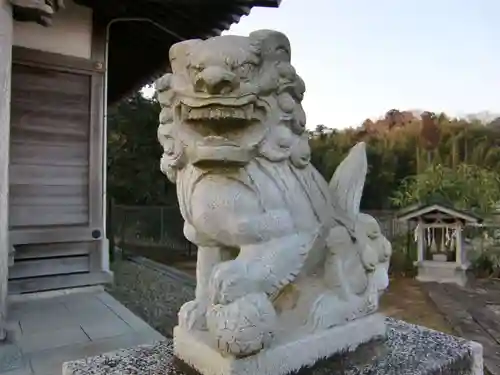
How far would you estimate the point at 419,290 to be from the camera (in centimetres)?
630

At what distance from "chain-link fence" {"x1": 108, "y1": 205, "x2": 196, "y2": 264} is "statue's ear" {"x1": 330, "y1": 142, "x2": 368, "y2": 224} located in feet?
25.6

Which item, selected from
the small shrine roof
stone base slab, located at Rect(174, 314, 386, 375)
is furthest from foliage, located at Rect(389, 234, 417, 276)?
stone base slab, located at Rect(174, 314, 386, 375)

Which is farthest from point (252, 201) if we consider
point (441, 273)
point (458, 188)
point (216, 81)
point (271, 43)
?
point (458, 188)

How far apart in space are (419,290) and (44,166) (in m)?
5.24

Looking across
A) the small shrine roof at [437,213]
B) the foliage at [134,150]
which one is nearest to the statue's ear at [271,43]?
the small shrine roof at [437,213]

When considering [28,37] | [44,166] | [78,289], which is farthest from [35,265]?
[28,37]

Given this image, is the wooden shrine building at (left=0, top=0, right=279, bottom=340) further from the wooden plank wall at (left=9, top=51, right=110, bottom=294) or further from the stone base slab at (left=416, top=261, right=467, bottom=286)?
the stone base slab at (left=416, top=261, right=467, bottom=286)

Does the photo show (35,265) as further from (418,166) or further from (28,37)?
(418,166)

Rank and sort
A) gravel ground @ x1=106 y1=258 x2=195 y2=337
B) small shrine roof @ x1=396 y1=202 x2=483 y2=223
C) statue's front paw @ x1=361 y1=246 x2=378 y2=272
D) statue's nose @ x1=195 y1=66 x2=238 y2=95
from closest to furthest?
statue's nose @ x1=195 y1=66 x2=238 y2=95 < statue's front paw @ x1=361 y1=246 x2=378 y2=272 < gravel ground @ x1=106 y1=258 x2=195 y2=337 < small shrine roof @ x1=396 y1=202 x2=483 y2=223

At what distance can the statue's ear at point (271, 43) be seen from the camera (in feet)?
4.22

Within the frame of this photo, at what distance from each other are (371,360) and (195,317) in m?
0.63

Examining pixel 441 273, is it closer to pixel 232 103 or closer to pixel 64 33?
pixel 64 33

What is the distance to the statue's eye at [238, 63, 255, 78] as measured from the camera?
4.05ft

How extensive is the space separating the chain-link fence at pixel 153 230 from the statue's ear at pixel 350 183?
7.80 m
